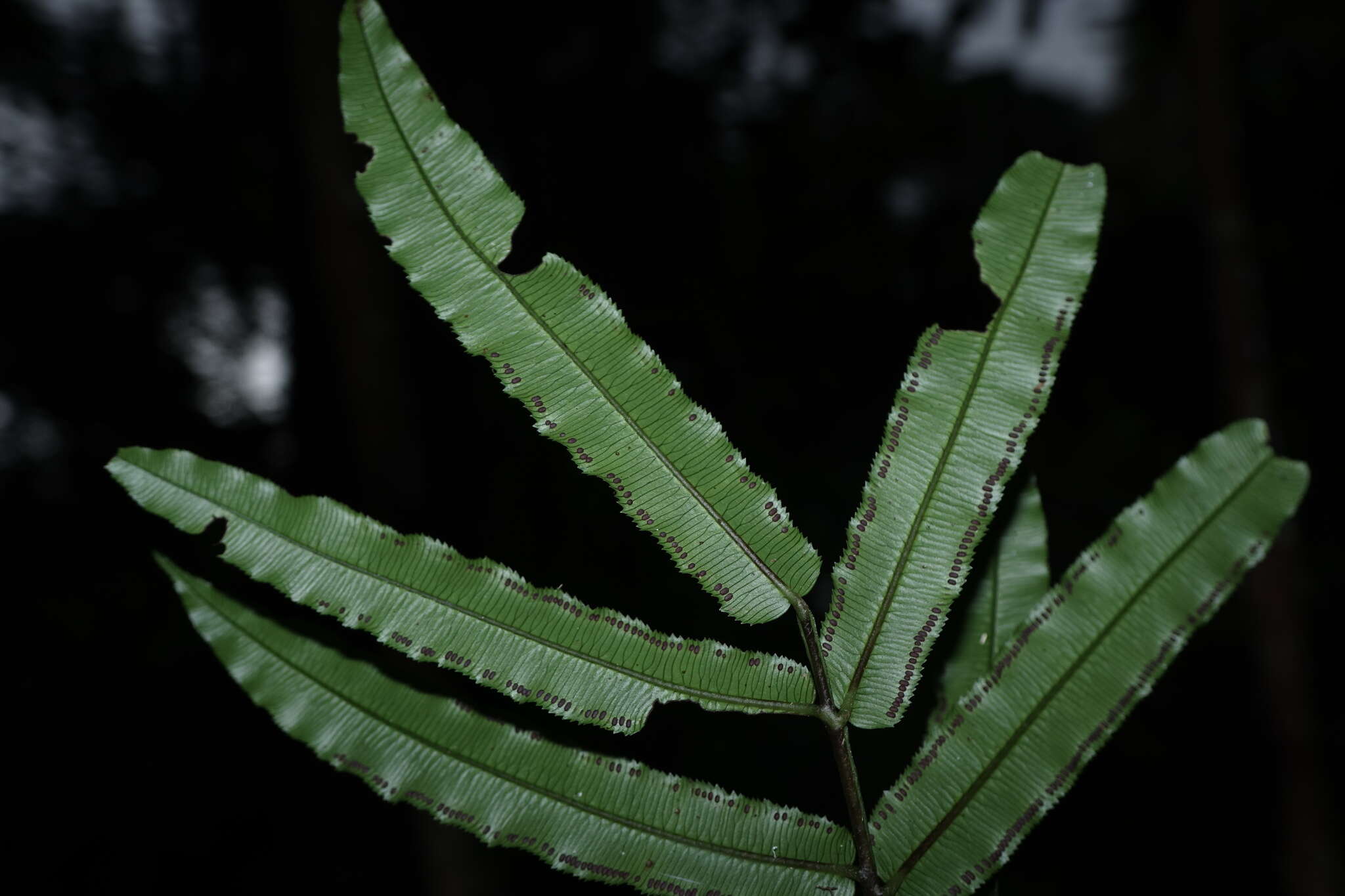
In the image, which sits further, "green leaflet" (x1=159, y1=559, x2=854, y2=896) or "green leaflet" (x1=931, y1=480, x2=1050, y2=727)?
"green leaflet" (x1=931, y1=480, x2=1050, y2=727)

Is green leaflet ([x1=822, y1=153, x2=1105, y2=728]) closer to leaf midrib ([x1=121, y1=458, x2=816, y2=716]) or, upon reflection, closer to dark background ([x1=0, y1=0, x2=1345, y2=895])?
leaf midrib ([x1=121, y1=458, x2=816, y2=716])

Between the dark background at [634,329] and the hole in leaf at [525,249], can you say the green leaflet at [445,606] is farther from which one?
the dark background at [634,329]

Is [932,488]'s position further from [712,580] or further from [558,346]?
[558,346]

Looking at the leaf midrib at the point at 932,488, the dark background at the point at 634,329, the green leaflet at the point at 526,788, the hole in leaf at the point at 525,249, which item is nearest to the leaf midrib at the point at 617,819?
the green leaflet at the point at 526,788

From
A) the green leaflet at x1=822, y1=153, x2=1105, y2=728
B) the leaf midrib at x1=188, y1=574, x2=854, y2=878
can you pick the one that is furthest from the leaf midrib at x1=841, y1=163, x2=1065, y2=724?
the leaf midrib at x1=188, y1=574, x2=854, y2=878

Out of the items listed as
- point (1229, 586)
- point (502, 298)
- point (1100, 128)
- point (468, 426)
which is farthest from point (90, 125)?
point (1100, 128)

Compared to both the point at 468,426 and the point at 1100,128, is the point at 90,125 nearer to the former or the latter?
the point at 468,426
